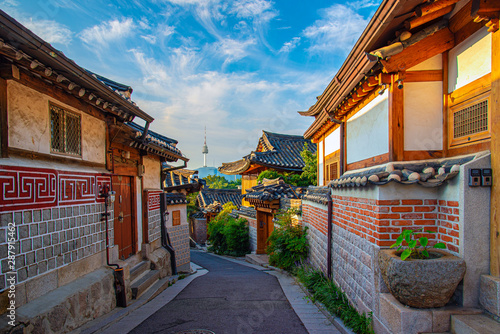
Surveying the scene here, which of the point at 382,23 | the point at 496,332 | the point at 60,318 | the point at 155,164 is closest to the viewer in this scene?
the point at 496,332

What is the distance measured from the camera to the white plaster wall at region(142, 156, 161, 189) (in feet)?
30.0

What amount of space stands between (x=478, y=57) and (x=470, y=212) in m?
1.83

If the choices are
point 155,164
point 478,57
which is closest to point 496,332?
point 478,57

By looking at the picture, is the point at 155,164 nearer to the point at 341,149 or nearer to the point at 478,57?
the point at 341,149

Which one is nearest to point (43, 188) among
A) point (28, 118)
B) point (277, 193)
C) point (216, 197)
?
point (28, 118)

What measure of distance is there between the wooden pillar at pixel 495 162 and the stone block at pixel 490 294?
0.12m

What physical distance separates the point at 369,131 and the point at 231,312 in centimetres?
419

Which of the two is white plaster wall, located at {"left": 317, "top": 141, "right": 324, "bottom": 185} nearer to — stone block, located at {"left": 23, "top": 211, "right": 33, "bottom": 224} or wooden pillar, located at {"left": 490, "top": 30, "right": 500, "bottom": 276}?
wooden pillar, located at {"left": 490, "top": 30, "right": 500, "bottom": 276}

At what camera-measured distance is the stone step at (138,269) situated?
7.18 metres

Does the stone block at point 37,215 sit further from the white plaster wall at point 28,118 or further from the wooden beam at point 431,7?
the wooden beam at point 431,7

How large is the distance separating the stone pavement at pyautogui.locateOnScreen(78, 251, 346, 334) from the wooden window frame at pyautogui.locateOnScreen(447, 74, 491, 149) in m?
3.30

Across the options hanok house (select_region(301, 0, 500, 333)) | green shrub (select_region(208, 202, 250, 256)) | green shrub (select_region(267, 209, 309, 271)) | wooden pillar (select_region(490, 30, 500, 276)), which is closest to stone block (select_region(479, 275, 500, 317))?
hanok house (select_region(301, 0, 500, 333))

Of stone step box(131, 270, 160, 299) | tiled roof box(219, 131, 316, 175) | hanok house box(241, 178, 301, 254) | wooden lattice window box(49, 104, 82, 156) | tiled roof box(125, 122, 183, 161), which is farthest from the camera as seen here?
tiled roof box(219, 131, 316, 175)

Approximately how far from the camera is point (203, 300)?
21.4ft
